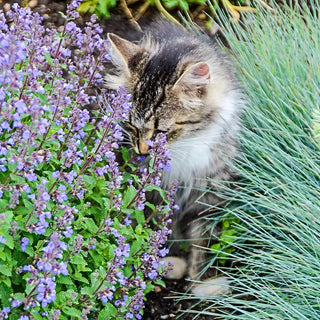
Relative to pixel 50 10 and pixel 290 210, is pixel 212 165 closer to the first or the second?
pixel 290 210

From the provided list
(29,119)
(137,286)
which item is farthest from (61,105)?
(137,286)

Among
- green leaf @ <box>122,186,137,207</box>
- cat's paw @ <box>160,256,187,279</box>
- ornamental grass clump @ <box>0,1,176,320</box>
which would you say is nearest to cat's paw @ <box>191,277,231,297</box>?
cat's paw @ <box>160,256,187,279</box>

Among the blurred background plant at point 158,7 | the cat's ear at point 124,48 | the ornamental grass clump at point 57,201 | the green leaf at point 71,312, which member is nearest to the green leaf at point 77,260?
the ornamental grass clump at point 57,201

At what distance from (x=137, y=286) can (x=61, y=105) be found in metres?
0.91

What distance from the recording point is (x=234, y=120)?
135 inches

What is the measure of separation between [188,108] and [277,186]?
0.65 metres

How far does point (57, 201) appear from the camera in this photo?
224 centimetres

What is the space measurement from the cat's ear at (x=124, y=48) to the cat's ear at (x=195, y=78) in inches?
13.7

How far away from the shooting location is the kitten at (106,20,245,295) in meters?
3.20

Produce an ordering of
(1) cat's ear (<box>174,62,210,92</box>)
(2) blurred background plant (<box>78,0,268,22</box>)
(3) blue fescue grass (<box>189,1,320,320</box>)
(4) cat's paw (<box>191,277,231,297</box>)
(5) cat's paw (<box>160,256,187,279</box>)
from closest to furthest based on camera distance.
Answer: (3) blue fescue grass (<box>189,1,320,320</box>) < (1) cat's ear (<box>174,62,210,92</box>) < (4) cat's paw (<box>191,277,231,297</box>) < (5) cat's paw (<box>160,256,187,279</box>) < (2) blurred background plant (<box>78,0,268,22</box>)

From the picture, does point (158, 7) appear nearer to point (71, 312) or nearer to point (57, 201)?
point (57, 201)

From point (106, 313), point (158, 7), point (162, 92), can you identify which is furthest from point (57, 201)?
point (158, 7)

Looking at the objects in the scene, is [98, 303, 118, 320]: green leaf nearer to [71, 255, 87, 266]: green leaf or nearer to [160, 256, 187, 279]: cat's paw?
[71, 255, 87, 266]: green leaf

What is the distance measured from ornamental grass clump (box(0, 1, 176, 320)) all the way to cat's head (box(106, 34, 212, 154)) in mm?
420
